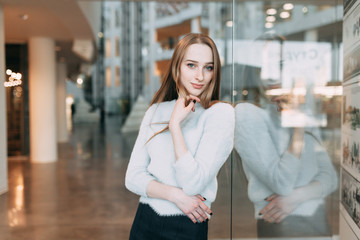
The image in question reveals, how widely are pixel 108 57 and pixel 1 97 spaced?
10.8 m

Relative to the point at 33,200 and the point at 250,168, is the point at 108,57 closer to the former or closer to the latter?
the point at 33,200

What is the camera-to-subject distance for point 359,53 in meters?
1.65

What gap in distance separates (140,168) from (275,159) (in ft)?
2.40

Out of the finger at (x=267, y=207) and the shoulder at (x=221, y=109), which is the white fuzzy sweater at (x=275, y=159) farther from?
the shoulder at (x=221, y=109)

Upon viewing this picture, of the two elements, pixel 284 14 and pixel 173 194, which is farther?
pixel 284 14

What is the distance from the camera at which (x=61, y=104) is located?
1164cm

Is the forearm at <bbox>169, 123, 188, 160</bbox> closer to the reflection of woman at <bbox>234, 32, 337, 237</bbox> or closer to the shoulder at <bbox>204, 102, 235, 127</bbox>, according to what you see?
the shoulder at <bbox>204, 102, 235, 127</bbox>

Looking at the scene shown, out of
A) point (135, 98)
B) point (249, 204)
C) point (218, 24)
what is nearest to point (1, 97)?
point (249, 204)

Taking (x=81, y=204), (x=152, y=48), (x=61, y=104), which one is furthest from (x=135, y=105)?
(x=81, y=204)

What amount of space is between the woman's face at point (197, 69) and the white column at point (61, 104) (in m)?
10.4

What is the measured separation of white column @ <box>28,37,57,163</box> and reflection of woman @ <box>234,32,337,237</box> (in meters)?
6.37

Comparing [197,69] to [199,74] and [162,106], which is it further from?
[162,106]

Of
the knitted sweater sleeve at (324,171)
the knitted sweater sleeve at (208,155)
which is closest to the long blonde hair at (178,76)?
the knitted sweater sleeve at (208,155)

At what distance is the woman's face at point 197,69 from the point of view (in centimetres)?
150
